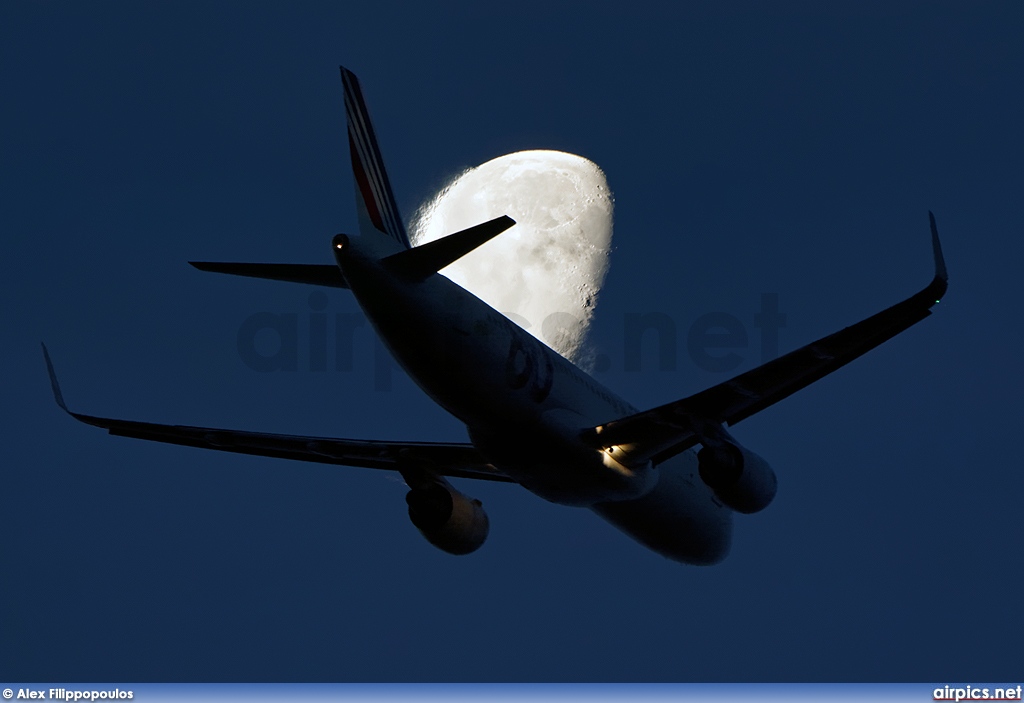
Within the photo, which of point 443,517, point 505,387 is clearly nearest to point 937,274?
point 505,387

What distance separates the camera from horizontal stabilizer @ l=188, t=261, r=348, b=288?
20.2m

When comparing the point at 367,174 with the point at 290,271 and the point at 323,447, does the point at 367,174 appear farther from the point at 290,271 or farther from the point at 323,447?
the point at 323,447

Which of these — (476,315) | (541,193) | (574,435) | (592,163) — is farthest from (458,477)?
(592,163)

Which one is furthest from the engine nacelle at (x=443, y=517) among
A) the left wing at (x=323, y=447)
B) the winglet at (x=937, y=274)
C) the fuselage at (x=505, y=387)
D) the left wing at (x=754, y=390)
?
the winglet at (x=937, y=274)

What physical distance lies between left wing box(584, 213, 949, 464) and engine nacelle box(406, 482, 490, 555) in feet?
14.7

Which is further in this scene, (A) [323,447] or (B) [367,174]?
(A) [323,447]

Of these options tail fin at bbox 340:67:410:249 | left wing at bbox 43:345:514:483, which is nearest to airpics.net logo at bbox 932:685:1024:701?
left wing at bbox 43:345:514:483

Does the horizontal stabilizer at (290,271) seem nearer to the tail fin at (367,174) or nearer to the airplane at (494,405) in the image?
the airplane at (494,405)

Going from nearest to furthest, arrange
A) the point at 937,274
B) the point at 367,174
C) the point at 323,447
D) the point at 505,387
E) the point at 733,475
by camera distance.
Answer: the point at 937,274, the point at 505,387, the point at 733,475, the point at 367,174, the point at 323,447

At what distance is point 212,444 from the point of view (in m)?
26.8

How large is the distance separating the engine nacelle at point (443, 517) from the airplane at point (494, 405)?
0.10 ft

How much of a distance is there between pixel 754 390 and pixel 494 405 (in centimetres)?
460

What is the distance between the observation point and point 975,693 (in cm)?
2406

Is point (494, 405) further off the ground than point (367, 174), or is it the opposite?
point (367, 174)
